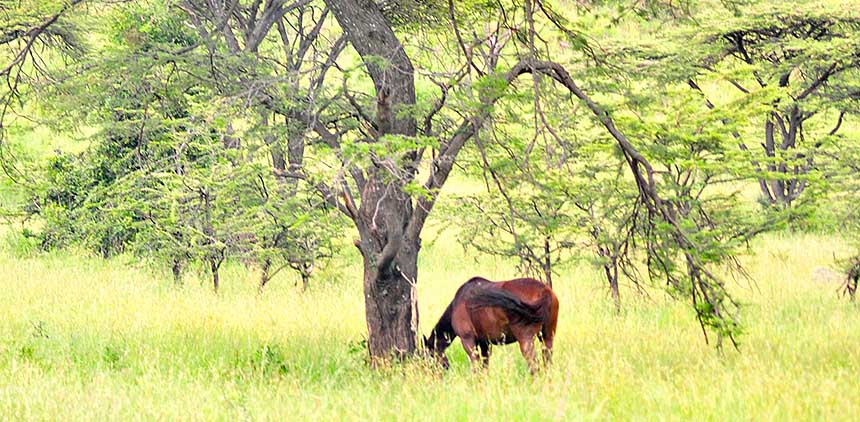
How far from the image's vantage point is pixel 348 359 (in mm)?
9125

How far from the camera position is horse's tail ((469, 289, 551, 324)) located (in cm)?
815

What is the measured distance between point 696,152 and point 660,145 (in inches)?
98.3

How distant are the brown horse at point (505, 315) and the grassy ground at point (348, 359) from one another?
24 cm

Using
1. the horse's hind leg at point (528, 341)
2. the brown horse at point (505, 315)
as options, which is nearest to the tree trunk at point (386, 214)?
the brown horse at point (505, 315)

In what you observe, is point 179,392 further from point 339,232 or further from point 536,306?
point 339,232

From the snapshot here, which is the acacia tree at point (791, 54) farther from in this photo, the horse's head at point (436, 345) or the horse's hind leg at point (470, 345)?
the horse's hind leg at point (470, 345)

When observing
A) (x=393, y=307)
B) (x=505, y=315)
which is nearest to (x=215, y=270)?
(x=393, y=307)

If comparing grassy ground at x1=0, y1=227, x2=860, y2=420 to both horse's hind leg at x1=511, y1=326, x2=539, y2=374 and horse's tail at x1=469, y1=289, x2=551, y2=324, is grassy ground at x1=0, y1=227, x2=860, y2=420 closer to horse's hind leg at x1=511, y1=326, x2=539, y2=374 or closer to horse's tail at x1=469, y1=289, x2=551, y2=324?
horse's hind leg at x1=511, y1=326, x2=539, y2=374

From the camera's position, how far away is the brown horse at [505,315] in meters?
8.17

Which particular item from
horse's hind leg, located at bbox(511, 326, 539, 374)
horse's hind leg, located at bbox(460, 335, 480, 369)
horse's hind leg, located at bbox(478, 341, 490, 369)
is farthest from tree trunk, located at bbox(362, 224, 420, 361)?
horse's hind leg, located at bbox(511, 326, 539, 374)

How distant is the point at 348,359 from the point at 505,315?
1.68 m

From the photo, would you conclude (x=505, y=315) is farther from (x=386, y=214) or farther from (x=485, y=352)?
(x=386, y=214)

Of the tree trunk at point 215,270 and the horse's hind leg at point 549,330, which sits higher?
the tree trunk at point 215,270

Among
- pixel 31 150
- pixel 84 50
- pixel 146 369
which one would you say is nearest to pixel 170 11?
pixel 84 50
